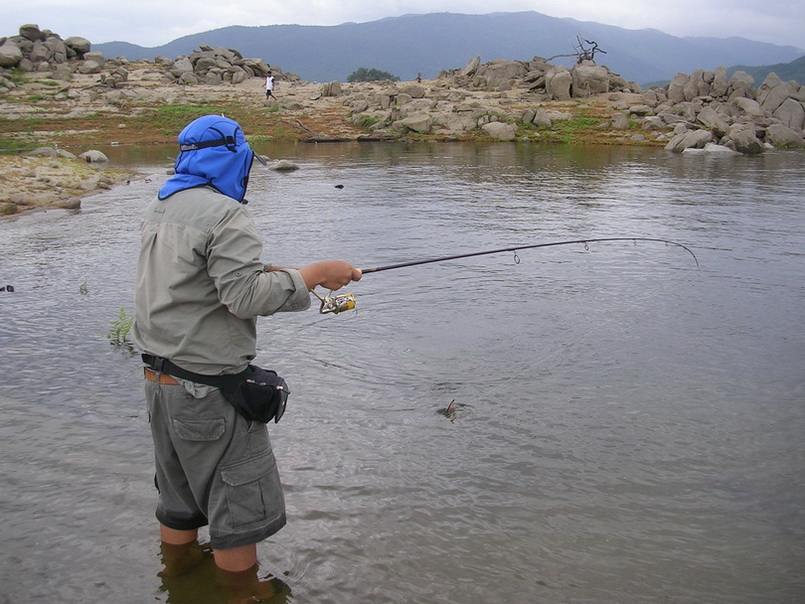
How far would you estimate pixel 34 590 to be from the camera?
357 centimetres

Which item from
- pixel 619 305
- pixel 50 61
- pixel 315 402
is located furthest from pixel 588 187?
pixel 50 61

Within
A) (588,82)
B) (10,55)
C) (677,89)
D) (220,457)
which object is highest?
(10,55)

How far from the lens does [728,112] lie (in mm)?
34000

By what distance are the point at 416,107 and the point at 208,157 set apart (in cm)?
3680

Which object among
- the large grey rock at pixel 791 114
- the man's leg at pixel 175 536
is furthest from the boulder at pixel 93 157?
the large grey rock at pixel 791 114

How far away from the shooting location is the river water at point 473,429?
3.78m

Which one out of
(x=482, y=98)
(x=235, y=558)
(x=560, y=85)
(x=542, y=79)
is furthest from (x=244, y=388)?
(x=542, y=79)

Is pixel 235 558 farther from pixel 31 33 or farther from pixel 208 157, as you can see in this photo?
pixel 31 33

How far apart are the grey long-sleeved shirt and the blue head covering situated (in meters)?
0.05

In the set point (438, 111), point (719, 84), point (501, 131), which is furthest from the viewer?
point (438, 111)

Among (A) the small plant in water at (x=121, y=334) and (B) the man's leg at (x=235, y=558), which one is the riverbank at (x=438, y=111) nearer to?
(A) the small plant in water at (x=121, y=334)

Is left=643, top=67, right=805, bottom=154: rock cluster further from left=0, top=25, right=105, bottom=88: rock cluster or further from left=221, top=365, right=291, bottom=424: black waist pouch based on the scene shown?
left=0, top=25, right=105, bottom=88: rock cluster

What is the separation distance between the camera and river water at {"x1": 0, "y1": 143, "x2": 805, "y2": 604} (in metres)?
3.78

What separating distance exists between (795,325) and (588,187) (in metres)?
11.0
